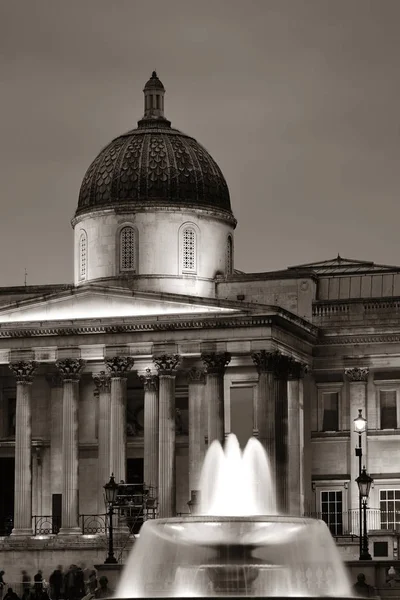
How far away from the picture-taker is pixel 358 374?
3538 inches

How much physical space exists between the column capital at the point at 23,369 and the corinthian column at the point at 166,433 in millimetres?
5675

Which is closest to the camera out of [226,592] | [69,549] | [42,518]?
[226,592]

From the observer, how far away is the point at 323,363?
90438 millimetres

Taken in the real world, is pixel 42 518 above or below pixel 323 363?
below

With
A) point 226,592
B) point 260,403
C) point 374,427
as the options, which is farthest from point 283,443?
point 226,592

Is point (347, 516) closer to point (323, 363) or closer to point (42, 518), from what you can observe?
point (323, 363)

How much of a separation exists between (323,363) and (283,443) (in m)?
8.22

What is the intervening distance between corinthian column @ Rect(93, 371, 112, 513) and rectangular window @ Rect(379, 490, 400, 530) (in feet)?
42.7

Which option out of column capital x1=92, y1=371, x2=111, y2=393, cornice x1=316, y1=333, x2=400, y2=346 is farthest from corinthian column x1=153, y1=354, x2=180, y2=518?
cornice x1=316, y1=333, x2=400, y2=346

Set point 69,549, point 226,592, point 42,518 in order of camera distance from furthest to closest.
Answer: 1. point 42,518
2. point 69,549
3. point 226,592

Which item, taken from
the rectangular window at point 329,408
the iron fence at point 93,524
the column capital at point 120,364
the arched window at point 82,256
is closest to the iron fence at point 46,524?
the iron fence at point 93,524

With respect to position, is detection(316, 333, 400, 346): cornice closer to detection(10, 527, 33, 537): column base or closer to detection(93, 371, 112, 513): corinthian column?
detection(93, 371, 112, 513): corinthian column

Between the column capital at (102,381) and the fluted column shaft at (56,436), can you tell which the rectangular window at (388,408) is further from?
the fluted column shaft at (56,436)

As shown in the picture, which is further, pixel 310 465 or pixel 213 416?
pixel 310 465
